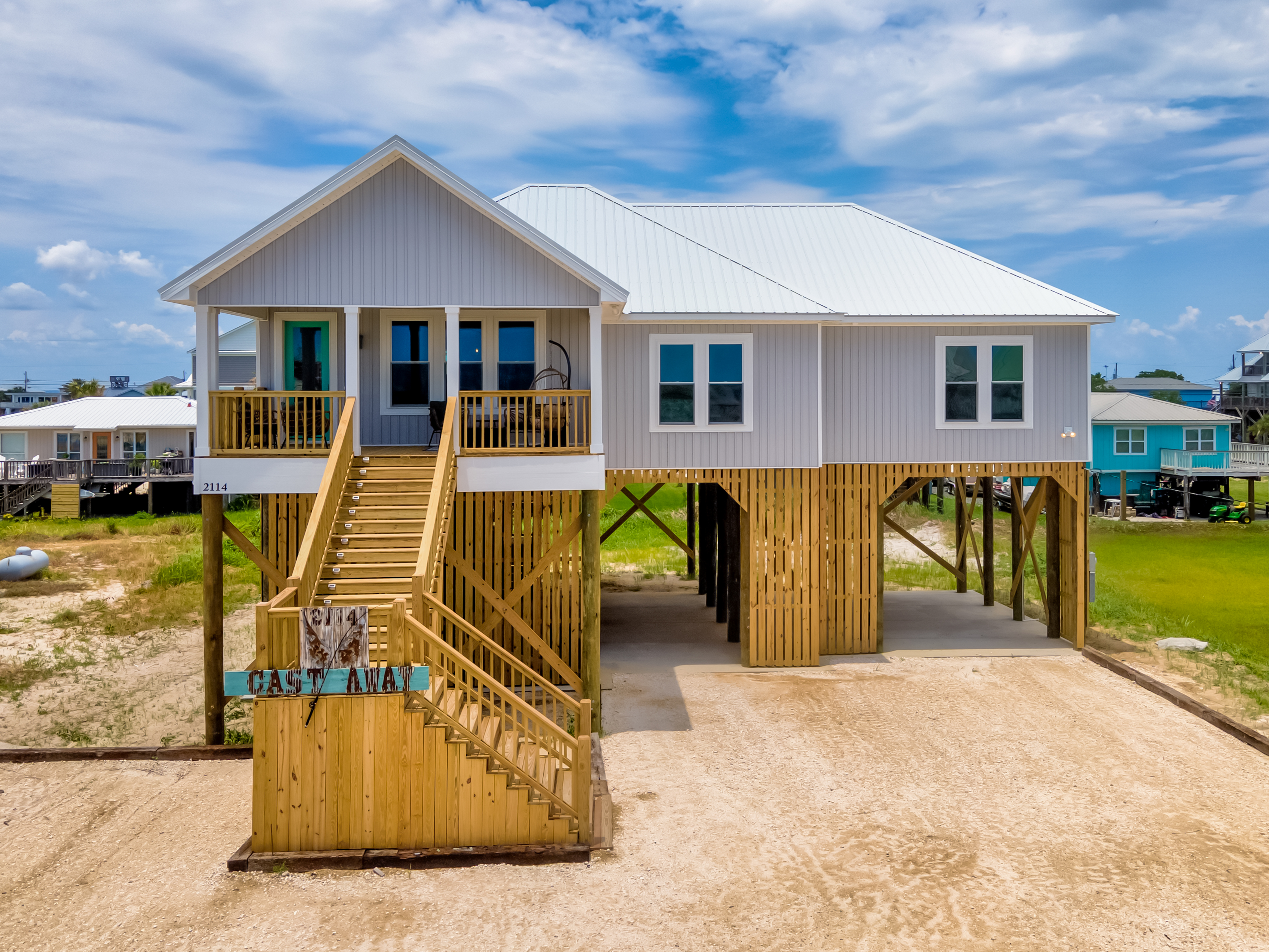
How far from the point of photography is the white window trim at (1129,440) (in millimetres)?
45125

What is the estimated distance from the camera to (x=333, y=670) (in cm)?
898

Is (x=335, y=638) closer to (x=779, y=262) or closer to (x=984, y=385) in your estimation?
(x=779, y=262)

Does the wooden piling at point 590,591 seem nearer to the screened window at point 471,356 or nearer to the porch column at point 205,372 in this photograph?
the screened window at point 471,356

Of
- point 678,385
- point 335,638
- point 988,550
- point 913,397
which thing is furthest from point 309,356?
point 988,550

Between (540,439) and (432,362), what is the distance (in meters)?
2.99

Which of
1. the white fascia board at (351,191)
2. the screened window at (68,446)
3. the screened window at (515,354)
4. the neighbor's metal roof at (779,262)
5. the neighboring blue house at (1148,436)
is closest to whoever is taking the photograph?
the white fascia board at (351,191)

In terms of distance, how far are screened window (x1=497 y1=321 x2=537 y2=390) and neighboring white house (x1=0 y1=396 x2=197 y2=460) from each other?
35.3 meters

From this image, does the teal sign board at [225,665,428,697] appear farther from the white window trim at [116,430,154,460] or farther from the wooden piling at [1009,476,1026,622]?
the white window trim at [116,430,154,460]

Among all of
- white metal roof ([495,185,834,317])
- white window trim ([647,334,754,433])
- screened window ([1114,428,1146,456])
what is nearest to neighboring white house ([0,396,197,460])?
white metal roof ([495,185,834,317])

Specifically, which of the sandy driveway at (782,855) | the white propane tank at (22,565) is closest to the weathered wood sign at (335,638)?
the sandy driveway at (782,855)

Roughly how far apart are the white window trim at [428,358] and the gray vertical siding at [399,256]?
2.13 meters

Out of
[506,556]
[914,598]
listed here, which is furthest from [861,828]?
[914,598]

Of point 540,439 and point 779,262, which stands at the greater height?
point 779,262

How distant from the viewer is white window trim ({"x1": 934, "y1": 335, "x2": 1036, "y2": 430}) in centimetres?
1719
